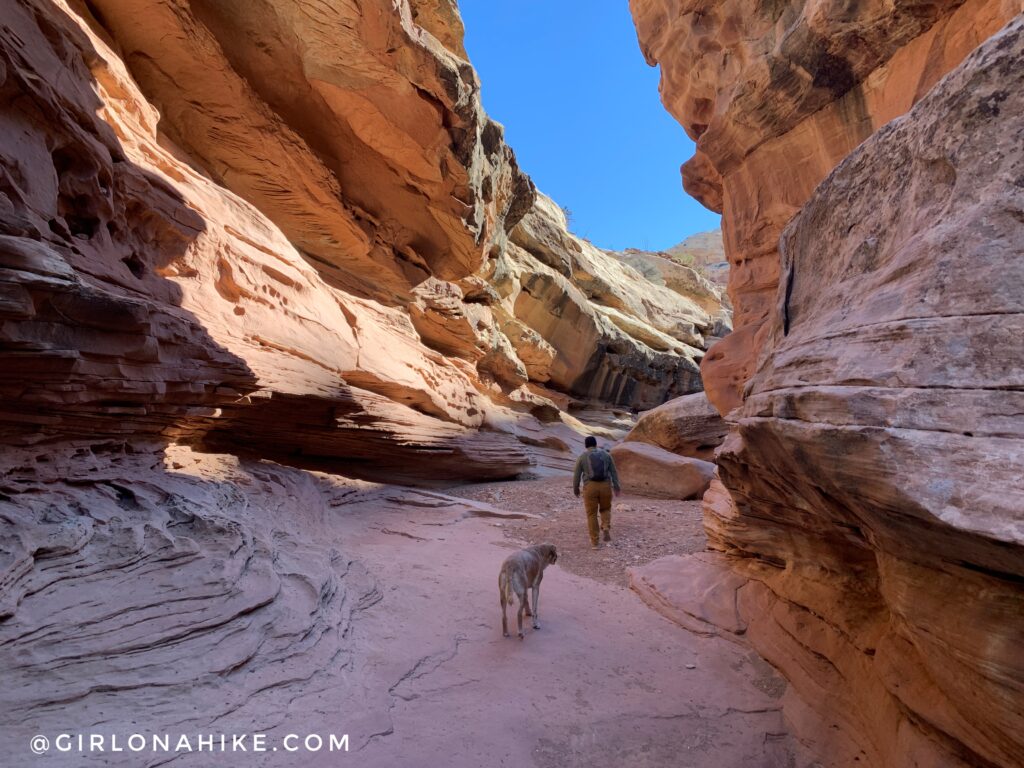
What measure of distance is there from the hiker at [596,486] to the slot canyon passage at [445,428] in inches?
21.6

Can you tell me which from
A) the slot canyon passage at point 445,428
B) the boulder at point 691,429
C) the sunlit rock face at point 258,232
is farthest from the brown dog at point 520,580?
the boulder at point 691,429

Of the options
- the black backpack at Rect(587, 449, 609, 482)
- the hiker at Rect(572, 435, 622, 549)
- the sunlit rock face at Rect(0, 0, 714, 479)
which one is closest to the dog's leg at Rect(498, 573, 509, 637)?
the hiker at Rect(572, 435, 622, 549)

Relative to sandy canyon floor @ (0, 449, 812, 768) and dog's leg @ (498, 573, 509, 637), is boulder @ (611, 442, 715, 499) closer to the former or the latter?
sandy canyon floor @ (0, 449, 812, 768)

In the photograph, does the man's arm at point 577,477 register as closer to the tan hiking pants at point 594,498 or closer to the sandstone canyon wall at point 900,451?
the tan hiking pants at point 594,498

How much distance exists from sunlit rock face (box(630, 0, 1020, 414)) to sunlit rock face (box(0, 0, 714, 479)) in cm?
526

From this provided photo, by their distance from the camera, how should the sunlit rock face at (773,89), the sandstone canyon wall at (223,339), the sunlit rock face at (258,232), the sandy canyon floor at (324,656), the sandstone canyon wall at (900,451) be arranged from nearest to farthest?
1. the sandstone canyon wall at (900,451)
2. the sandy canyon floor at (324,656)
3. the sandstone canyon wall at (223,339)
4. the sunlit rock face at (258,232)
5. the sunlit rock face at (773,89)

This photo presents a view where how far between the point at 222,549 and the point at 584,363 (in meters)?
21.4

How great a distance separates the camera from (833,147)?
8359 mm

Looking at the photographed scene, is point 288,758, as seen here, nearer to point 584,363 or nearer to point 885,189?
point 885,189

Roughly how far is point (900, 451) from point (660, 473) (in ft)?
33.8

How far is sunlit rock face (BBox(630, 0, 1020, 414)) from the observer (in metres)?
7.00

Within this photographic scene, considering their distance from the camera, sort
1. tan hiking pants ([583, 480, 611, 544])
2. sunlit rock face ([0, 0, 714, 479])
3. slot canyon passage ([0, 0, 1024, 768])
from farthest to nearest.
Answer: tan hiking pants ([583, 480, 611, 544])
sunlit rock face ([0, 0, 714, 479])
slot canyon passage ([0, 0, 1024, 768])

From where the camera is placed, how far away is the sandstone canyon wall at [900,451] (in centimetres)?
184

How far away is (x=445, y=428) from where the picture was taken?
1226 cm
